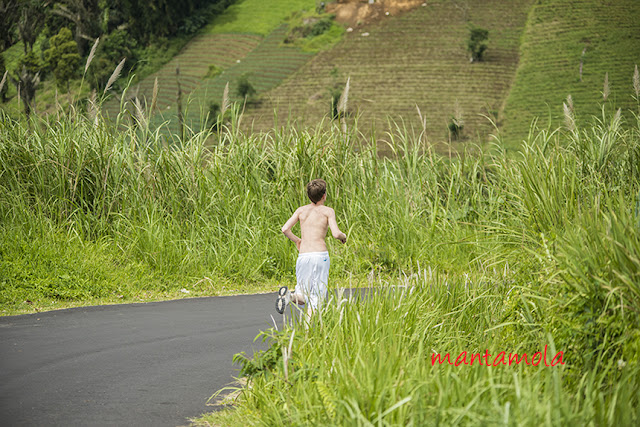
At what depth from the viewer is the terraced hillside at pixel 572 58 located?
48344 millimetres

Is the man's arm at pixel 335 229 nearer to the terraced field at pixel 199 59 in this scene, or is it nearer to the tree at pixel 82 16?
Answer: the terraced field at pixel 199 59

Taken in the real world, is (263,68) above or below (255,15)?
below

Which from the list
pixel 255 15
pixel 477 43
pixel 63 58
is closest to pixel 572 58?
pixel 477 43

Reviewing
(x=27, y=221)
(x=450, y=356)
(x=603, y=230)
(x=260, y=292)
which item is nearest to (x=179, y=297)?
(x=260, y=292)

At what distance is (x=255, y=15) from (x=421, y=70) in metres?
32.9

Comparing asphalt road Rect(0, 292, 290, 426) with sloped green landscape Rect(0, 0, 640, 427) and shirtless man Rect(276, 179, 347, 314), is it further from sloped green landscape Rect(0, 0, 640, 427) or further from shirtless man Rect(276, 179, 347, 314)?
shirtless man Rect(276, 179, 347, 314)

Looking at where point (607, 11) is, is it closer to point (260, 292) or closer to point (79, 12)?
point (79, 12)

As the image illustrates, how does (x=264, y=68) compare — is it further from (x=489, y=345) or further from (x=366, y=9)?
(x=489, y=345)

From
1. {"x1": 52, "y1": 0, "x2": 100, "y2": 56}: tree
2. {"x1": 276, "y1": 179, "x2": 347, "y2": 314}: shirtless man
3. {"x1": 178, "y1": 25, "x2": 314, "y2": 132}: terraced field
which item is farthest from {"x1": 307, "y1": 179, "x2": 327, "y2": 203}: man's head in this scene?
{"x1": 52, "y1": 0, "x2": 100, "y2": 56}: tree

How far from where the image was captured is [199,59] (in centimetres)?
7156

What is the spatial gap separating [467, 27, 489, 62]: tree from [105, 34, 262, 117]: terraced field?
25766mm

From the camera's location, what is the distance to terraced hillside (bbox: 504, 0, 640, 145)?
48.3 m

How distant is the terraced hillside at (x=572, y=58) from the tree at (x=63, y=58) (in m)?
35.4

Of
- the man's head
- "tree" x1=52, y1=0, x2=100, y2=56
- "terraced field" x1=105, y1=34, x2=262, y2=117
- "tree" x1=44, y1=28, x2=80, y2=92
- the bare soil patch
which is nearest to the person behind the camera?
the man's head
